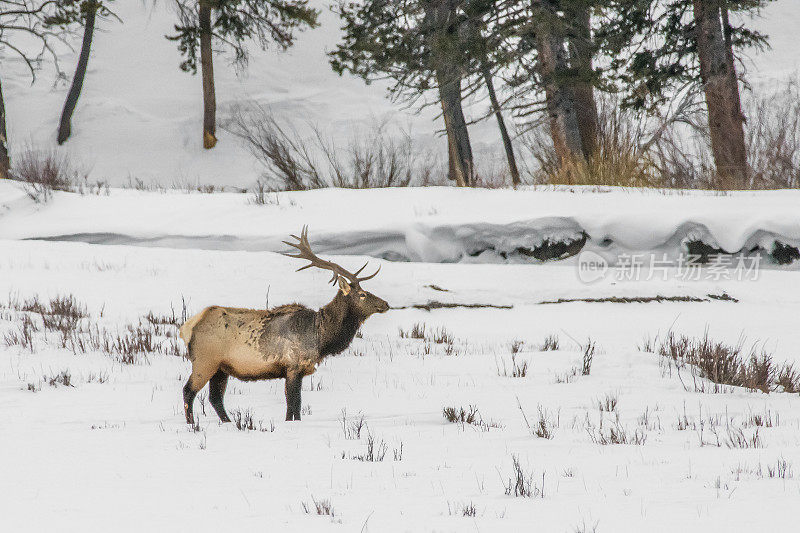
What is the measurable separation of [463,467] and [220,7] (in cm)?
1775

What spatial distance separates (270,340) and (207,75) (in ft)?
58.6

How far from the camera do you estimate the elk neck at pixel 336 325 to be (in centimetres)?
362

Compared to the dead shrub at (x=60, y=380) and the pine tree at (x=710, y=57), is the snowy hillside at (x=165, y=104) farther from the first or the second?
the dead shrub at (x=60, y=380)

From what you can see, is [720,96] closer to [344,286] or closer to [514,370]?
[514,370]

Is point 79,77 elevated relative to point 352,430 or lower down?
elevated

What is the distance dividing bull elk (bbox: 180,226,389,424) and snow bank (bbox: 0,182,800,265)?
5.18m

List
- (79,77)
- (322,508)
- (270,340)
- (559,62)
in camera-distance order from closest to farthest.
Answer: (322,508) → (270,340) → (559,62) → (79,77)

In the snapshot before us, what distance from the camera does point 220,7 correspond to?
18.2m

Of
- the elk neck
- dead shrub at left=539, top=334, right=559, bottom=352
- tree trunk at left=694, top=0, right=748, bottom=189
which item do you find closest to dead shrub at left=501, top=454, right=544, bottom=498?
the elk neck

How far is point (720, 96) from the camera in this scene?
11.8 metres

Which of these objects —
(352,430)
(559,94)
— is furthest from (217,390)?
(559,94)

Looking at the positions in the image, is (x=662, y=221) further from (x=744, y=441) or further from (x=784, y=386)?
(x=744, y=441)

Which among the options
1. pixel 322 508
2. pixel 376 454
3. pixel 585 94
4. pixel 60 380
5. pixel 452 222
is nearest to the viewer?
pixel 322 508

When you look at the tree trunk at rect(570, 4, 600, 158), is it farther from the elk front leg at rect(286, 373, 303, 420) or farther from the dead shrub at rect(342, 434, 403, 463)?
the dead shrub at rect(342, 434, 403, 463)
